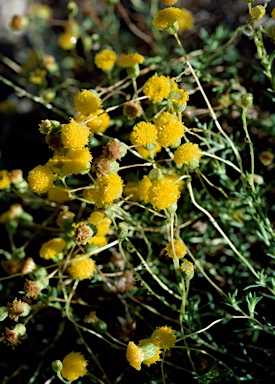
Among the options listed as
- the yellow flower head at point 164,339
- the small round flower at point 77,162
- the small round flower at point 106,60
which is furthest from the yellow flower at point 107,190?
the small round flower at point 106,60

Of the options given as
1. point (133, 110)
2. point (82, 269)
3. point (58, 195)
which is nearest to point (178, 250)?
point (82, 269)

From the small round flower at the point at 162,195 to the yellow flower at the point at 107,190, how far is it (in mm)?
81

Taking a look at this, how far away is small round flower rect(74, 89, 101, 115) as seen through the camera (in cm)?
129

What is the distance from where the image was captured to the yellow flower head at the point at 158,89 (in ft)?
4.08

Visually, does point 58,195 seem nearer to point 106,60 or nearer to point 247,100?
point 106,60

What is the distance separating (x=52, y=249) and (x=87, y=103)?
0.41m

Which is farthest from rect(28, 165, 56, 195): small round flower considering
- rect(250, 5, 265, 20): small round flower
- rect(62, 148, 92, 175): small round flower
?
rect(250, 5, 265, 20): small round flower

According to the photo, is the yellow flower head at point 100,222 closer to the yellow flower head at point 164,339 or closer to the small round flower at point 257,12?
the yellow flower head at point 164,339

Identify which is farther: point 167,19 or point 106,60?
point 106,60

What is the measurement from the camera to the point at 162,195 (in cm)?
116

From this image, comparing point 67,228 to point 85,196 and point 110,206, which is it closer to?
point 85,196

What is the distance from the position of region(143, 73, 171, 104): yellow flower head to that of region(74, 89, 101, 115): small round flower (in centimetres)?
13

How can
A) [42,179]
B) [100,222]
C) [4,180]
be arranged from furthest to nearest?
1. [4,180]
2. [100,222]
3. [42,179]

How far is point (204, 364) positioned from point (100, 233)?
1.62ft
